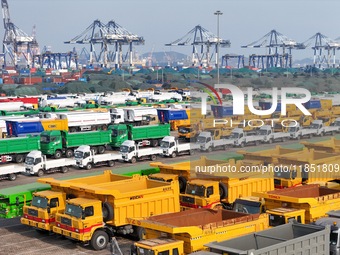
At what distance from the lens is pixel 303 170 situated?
23281mm

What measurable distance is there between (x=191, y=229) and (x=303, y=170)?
365 inches

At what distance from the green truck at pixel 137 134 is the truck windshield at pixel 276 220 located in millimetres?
24346

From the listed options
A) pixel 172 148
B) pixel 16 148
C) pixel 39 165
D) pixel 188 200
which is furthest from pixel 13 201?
pixel 172 148

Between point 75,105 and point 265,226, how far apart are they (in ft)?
182

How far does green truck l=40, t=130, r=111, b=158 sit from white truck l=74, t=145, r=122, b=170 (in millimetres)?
3005

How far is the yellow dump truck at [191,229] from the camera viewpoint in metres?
14.8

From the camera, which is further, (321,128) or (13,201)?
(321,128)

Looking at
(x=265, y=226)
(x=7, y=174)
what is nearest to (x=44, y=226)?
(x=265, y=226)

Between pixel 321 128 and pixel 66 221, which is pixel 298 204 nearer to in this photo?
pixel 66 221

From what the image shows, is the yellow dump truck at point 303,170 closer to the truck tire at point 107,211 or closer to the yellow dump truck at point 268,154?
the yellow dump truck at point 268,154

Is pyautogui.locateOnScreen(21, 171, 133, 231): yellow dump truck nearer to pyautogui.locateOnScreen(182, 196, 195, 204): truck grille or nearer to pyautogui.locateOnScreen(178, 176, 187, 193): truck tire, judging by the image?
pyautogui.locateOnScreen(182, 196, 195, 204): truck grille

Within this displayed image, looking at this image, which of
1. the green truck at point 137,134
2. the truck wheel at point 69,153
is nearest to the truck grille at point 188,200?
the truck wheel at point 69,153

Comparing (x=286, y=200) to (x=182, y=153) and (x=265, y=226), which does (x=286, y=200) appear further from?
(x=182, y=153)

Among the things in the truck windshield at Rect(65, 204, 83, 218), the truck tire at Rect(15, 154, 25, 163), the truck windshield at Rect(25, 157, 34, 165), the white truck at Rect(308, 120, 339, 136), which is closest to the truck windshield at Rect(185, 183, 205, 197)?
the truck windshield at Rect(65, 204, 83, 218)
